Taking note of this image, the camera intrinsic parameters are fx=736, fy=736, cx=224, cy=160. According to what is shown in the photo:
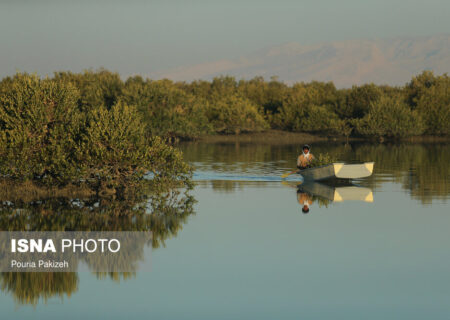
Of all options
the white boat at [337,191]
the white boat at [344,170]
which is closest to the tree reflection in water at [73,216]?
the white boat at [337,191]

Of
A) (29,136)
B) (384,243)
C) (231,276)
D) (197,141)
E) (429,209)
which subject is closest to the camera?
(231,276)

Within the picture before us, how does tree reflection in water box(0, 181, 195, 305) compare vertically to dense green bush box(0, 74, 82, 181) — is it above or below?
below

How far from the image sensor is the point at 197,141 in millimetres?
84312

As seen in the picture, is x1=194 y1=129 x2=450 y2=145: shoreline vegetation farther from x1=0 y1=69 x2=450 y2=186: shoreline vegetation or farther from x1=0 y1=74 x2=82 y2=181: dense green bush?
x1=0 y1=74 x2=82 y2=181: dense green bush

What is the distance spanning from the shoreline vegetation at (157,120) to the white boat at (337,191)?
216 inches

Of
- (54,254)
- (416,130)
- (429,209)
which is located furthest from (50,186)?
(416,130)

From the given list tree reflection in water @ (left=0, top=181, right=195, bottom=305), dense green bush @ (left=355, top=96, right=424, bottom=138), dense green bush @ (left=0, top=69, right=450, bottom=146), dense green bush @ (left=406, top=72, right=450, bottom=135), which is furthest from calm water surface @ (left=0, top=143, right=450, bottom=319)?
dense green bush @ (left=406, top=72, right=450, bottom=135)

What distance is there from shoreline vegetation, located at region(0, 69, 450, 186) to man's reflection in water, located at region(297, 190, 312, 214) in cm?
448

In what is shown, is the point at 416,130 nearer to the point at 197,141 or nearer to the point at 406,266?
the point at 197,141

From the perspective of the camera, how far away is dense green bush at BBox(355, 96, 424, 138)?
85.0 metres

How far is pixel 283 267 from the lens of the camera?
15672mm

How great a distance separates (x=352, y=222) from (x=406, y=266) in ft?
20.4

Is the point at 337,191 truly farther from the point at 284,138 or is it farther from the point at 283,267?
the point at 284,138

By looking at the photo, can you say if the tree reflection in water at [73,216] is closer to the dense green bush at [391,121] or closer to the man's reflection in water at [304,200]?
the man's reflection in water at [304,200]
